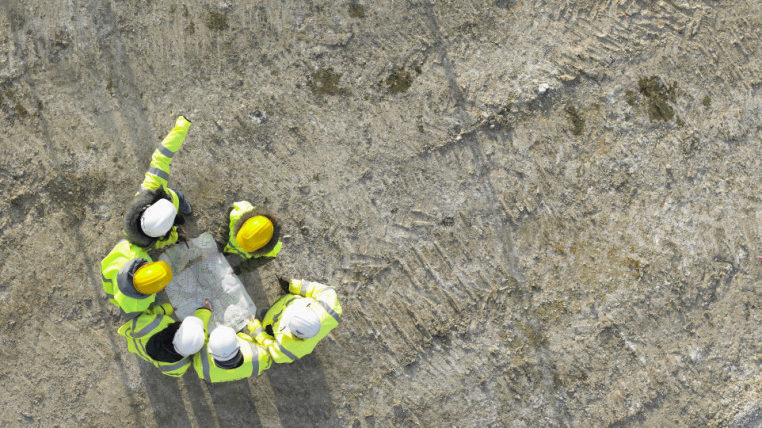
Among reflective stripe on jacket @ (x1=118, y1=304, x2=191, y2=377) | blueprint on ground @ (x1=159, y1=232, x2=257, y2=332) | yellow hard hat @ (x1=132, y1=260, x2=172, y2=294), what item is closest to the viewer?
yellow hard hat @ (x1=132, y1=260, x2=172, y2=294)

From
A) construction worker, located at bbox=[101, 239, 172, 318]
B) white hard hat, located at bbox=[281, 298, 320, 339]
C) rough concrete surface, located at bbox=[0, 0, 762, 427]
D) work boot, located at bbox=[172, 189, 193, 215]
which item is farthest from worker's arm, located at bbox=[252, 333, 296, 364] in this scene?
work boot, located at bbox=[172, 189, 193, 215]

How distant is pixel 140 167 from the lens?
455 cm

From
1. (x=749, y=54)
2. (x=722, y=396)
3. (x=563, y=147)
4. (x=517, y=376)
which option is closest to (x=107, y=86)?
(x=563, y=147)

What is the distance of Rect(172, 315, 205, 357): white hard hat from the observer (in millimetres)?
3584

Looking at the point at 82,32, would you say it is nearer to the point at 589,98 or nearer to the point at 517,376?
the point at 589,98

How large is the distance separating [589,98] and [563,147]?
0.54 m

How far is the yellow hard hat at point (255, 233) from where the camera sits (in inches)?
140

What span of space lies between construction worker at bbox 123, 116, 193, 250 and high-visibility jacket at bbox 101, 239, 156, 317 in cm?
12

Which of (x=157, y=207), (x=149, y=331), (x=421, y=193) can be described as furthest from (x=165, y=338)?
(x=421, y=193)

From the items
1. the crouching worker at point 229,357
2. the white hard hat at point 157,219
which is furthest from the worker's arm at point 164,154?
the crouching worker at point 229,357

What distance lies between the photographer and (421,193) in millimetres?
4609

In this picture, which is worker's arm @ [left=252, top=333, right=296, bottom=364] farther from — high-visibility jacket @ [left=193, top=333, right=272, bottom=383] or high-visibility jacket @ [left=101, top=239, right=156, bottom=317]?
high-visibility jacket @ [left=101, top=239, right=156, bottom=317]

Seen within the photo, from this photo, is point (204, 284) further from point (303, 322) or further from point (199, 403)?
point (303, 322)

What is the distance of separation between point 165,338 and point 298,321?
104 cm
